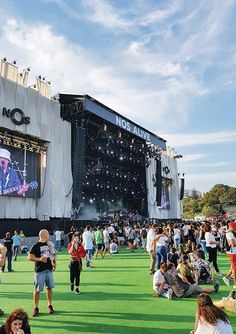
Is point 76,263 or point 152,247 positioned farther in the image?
point 152,247

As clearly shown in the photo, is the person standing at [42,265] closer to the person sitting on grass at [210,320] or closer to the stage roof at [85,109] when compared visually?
the person sitting on grass at [210,320]

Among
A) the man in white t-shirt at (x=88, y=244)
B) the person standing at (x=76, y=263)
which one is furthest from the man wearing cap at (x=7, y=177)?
the person standing at (x=76, y=263)

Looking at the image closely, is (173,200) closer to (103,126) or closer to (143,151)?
(143,151)

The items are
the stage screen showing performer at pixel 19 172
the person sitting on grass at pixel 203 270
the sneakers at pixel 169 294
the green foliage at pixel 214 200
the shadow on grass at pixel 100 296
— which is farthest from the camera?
the green foliage at pixel 214 200

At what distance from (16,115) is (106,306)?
19823 mm

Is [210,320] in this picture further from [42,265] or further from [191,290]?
[191,290]

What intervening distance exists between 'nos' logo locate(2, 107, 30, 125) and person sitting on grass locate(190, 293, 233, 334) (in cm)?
2237

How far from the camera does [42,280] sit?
6.81 meters

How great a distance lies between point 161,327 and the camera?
5.90m

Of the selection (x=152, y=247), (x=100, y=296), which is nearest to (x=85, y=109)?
(x=152, y=247)

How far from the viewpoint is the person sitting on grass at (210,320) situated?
12.3 feet

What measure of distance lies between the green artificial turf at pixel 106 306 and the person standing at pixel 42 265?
366 mm

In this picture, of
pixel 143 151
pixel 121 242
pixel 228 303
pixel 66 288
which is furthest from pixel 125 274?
pixel 143 151

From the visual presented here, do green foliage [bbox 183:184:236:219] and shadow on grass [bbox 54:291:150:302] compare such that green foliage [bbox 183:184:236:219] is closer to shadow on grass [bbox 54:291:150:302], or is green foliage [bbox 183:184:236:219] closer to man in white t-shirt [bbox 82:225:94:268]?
man in white t-shirt [bbox 82:225:94:268]
